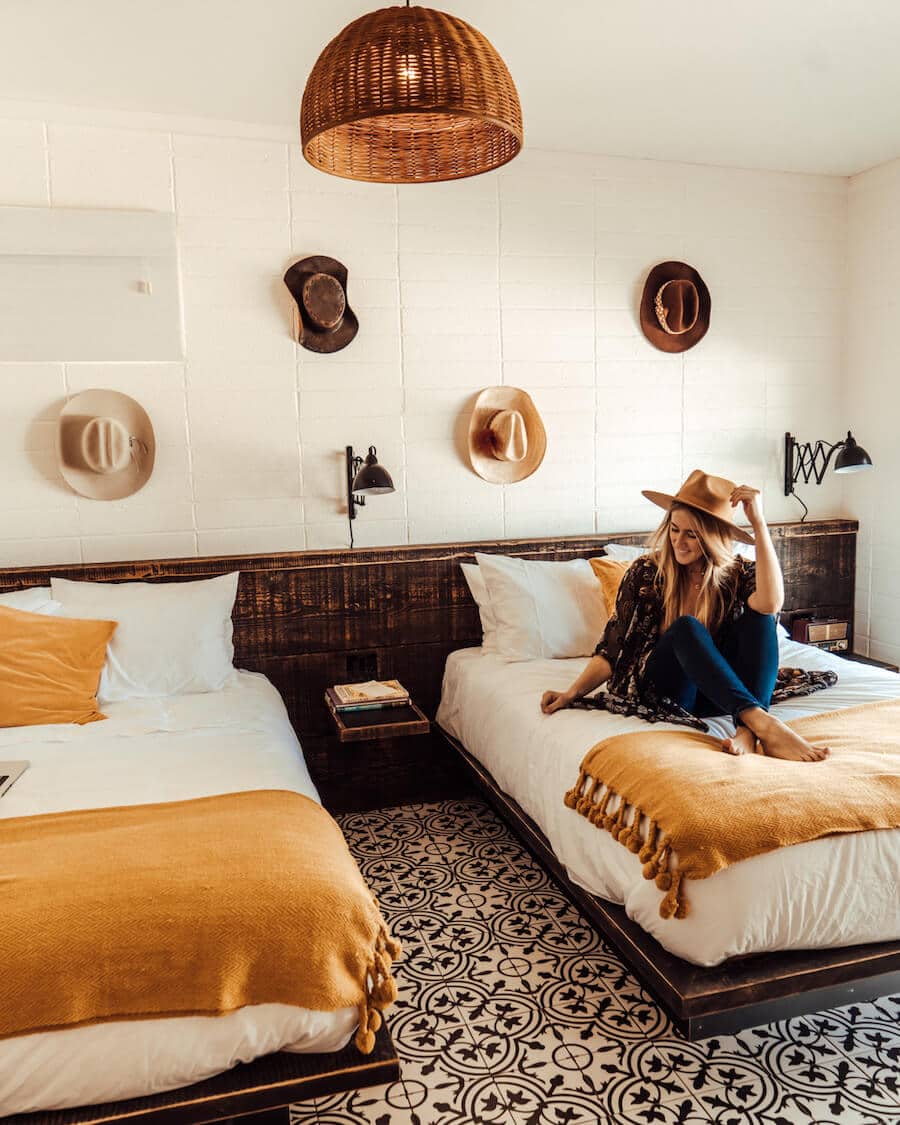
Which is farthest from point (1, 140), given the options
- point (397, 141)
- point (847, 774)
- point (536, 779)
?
Result: point (847, 774)

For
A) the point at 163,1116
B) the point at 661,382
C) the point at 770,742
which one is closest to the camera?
the point at 163,1116

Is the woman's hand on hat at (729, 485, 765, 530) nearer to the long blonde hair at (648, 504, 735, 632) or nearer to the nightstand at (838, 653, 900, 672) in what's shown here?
the long blonde hair at (648, 504, 735, 632)

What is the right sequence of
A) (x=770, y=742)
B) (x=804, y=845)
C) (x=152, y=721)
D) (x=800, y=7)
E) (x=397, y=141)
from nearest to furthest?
(x=804, y=845), (x=397, y=141), (x=770, y=742), (x=800, y=7), (x=152, y=721)

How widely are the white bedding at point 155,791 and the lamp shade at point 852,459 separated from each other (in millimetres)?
2658

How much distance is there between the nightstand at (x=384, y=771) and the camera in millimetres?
3674

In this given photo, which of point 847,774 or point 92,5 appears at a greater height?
point 92,5

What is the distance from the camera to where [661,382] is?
4.10 meters

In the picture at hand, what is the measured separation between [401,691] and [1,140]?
245 centimetres

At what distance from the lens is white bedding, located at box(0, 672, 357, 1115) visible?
1601mm

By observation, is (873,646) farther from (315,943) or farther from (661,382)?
(315,943)

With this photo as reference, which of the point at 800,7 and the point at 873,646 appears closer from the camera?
the point at 800,7

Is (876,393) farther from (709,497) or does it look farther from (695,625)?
(695,625)

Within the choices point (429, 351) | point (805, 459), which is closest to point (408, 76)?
point (429, 351)

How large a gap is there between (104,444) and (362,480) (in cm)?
97
